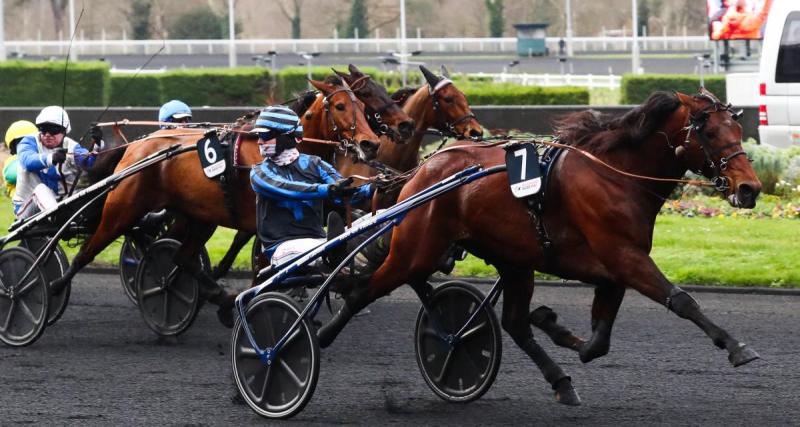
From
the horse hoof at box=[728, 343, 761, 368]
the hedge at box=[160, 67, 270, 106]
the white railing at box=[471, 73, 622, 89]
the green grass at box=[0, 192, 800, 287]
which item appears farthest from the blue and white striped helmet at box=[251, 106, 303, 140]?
the white railing at box=[471, 73, 622, 89]

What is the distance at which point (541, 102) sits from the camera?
21.2 metres

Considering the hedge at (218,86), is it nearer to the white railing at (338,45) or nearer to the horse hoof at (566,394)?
the white railing at (338,45)

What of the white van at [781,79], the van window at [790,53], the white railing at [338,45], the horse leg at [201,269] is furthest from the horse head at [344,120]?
the white railing at [338,45]

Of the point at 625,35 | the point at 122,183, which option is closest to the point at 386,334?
Result: the point at 122,183

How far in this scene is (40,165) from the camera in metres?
8.73

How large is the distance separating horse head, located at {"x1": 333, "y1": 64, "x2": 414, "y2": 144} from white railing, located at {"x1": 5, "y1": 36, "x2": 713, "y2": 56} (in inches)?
1153

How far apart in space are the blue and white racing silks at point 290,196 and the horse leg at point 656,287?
4.33 ft

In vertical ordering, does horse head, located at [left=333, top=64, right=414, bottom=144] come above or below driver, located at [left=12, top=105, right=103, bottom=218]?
above

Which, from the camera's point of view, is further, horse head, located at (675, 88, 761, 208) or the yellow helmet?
the yellow helmet

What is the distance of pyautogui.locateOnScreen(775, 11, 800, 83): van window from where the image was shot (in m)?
15.1

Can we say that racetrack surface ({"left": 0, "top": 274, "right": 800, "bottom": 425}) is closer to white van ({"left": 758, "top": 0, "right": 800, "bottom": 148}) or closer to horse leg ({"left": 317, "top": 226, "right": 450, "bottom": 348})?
horse leg ({"left": 317, "top": 226, "right": 450, "bottom": 348})

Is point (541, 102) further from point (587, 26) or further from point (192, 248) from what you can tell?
point (587, 26)

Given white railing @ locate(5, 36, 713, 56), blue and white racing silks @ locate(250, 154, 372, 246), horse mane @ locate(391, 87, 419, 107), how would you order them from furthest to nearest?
white railing @ locate(5, 36, 713, 56) < horse mane @ locate(391, 87, 419, 107) < blue and white racing silks @ locate(250, 154, 372, 246)

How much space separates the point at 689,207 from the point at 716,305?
4076mm
